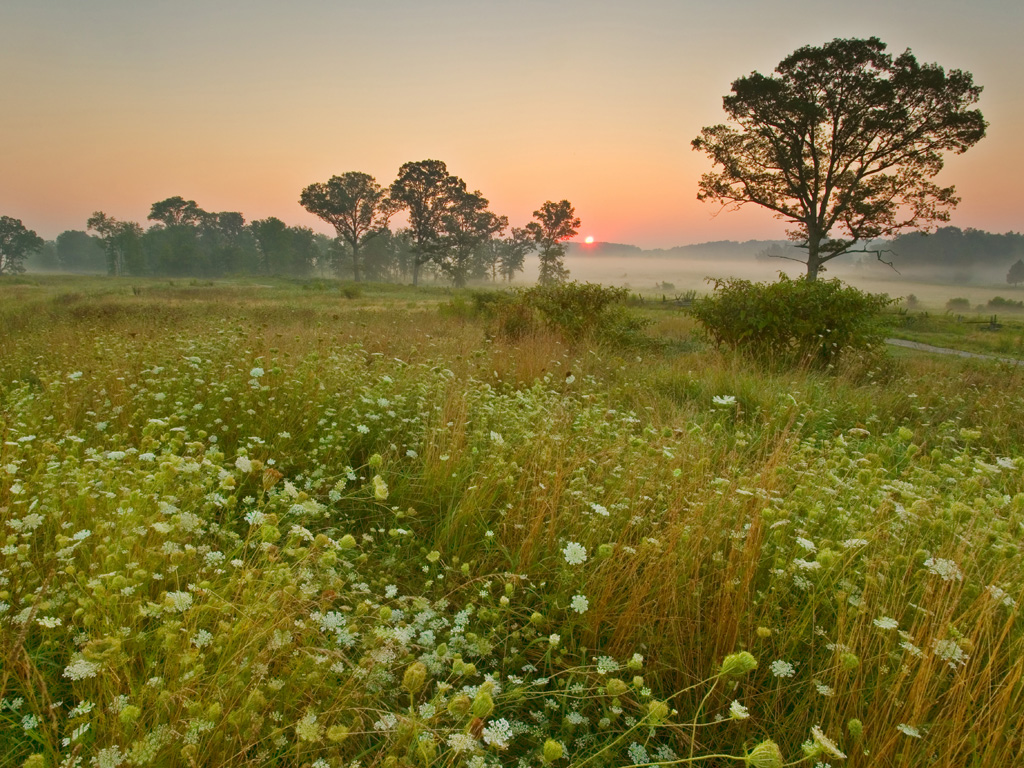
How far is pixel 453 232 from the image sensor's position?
58.7 metres

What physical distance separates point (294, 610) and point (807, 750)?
160 cm

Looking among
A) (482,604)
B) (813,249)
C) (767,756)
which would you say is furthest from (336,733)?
(813,249)

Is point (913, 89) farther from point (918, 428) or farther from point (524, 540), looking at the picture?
point (524, 540)

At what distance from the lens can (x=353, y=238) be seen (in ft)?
198

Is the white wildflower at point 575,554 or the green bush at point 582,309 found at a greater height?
the green bush at point 582,309

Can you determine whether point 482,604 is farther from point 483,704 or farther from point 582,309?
point 582,309

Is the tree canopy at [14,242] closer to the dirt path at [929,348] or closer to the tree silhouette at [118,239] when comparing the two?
the tree silhouette at [118,239]

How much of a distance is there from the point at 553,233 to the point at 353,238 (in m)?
25.3

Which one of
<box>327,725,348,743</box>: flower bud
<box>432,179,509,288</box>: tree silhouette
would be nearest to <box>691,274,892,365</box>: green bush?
<box>327,725,348,743</box>: flower bud

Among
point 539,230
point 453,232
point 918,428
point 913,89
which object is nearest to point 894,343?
point 913,89

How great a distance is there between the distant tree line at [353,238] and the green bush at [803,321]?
129 feet

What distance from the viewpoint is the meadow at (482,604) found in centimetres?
164

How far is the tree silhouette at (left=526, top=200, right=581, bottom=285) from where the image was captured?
227 feet

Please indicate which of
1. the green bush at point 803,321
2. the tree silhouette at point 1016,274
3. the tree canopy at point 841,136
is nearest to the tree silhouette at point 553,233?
the tree canopy at point 841,136
